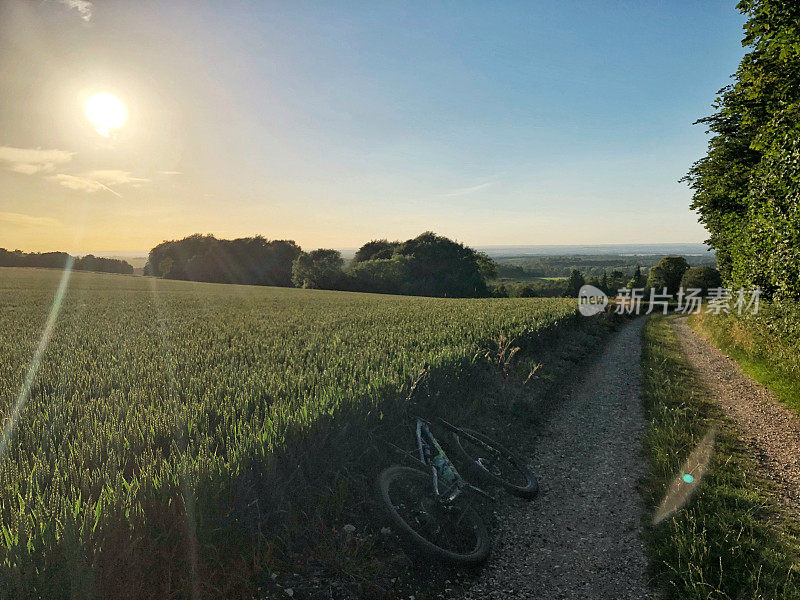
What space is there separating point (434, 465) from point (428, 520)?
2.63ft

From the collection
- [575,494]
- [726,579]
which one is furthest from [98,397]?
[726,579]

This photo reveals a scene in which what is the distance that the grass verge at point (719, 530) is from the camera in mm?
4137

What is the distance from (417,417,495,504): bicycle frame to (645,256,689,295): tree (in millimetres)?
68994

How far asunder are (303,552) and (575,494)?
14.2ft

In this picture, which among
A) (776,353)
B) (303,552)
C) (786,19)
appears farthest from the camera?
(776,353)

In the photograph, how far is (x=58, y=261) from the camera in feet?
295

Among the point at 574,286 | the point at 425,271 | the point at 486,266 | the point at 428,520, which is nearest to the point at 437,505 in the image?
the point at 428,520

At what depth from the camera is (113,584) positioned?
9.77ft

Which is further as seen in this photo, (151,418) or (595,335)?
(595,335)

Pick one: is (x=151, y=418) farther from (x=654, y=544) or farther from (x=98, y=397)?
(x=654, y=544)

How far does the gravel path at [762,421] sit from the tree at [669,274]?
187ft

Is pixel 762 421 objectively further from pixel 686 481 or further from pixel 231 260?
pixel 231 260

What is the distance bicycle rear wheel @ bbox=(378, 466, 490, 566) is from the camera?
439cm

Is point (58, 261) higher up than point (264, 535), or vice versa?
point (58, 261)
